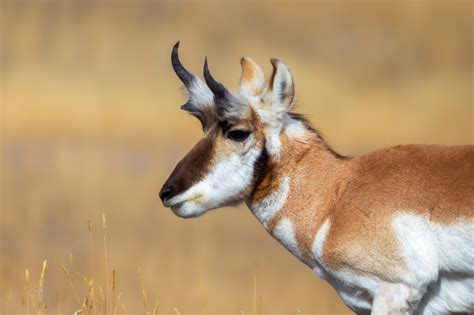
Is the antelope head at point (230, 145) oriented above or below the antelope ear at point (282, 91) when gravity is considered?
below

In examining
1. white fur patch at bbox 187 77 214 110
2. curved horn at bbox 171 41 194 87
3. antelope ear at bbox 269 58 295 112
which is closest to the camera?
antelope ear at bbox 269 58 295 112

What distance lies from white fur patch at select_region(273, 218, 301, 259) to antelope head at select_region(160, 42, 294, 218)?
0.30 m

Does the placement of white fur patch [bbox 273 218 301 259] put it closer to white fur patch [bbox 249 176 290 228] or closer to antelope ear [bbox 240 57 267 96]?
white fur patch [bbox 249 176 290 228]

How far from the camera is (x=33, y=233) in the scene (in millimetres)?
20625

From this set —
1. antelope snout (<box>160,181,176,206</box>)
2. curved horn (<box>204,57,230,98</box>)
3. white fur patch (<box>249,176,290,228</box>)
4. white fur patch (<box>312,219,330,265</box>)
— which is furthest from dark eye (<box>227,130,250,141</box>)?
white fur patch (<box>312,219,330,265</box>)

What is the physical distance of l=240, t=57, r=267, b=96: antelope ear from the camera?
9.46 metres

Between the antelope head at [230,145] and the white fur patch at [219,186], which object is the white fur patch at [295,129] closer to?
the antelope head at [230,145]

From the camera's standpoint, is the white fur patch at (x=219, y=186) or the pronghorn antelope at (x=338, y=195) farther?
the white fur patch at (x=219, y=186)

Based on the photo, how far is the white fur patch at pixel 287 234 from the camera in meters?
9.17

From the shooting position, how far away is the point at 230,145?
920 cm

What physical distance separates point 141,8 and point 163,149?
1011cm

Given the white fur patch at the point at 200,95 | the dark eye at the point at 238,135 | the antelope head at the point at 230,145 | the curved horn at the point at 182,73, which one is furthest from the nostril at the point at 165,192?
the curved horn at the point at 182,73

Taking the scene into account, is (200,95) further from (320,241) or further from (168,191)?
(320,241)

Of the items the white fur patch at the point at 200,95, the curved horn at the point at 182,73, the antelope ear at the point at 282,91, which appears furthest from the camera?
→ the curved horn at the point at 182,73
